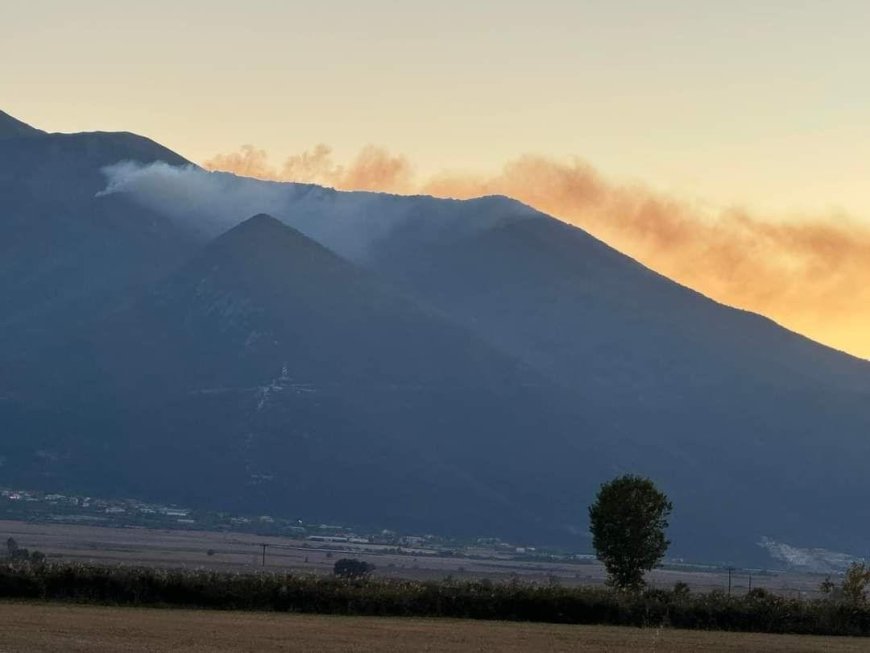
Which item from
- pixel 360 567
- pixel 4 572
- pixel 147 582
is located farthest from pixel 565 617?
pixel 360 567

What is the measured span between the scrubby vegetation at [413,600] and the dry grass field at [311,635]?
3.56 metres

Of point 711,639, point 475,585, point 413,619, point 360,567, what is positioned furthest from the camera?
point 360,567

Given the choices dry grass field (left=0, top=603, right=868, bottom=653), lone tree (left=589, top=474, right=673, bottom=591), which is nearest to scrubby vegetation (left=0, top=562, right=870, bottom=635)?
dry grass field (left=0, top=603, right=868, bottom=653)

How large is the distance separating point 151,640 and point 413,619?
18991 millimetres

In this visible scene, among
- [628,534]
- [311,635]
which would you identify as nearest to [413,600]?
[311,635]

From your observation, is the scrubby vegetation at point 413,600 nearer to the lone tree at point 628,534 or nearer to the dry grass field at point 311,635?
the dry grass field at point 311,635

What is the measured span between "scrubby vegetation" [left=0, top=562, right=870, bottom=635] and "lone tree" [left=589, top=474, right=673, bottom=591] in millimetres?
19013

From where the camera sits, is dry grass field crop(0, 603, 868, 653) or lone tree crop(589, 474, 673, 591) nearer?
dry grass field crop(0, 603, 868, 653)

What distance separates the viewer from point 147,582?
7119 centimetres

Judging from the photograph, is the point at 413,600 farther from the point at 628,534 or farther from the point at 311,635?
the point at 628,534

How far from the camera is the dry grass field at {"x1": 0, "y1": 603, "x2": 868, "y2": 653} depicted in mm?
50750

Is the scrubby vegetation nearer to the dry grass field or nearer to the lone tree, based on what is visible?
the dry grass field

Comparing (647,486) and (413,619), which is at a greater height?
(647,486)

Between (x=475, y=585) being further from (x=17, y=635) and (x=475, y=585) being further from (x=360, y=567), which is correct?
(x=360, y=567)
